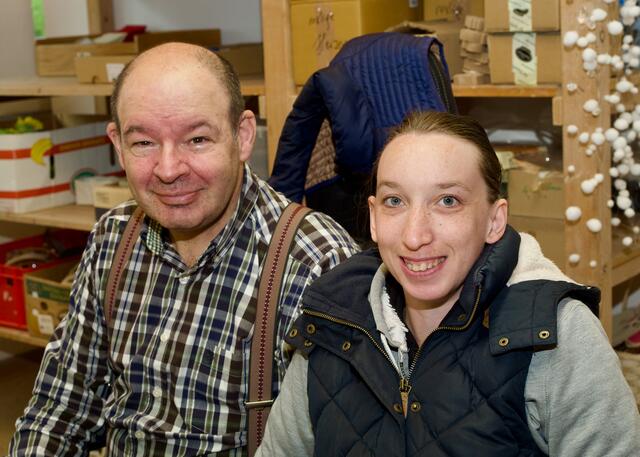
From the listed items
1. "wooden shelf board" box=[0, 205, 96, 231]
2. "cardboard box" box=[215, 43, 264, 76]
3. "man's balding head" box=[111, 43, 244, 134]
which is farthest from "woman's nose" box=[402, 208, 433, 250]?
"wooden shelf board" box=[0, 205, 96, 231]

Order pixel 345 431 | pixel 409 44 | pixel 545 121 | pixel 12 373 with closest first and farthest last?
pixel 345 431 → pixel 409 44 → pixel 545 121 → pixel 12 373

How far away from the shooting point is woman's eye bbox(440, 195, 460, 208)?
131 centimetres

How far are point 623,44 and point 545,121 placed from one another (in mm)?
785

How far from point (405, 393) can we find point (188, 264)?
1.94ft

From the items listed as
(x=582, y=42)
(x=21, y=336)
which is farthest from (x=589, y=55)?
(x=21, y=336)

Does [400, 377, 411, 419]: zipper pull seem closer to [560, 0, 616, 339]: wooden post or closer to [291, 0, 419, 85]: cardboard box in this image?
[560, 0, 616, 339]: wooden post

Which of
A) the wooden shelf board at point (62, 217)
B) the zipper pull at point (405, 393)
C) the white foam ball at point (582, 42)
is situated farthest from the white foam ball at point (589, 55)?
the wooden shelf board at point (62, 217)

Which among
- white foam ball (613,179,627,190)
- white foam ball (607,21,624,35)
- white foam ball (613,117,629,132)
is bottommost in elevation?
white foam ball (613,179,627,190)

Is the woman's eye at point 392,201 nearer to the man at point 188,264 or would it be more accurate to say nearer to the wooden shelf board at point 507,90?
the man at point 188,264

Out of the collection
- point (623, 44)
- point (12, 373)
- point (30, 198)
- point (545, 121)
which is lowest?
point (12, 373)

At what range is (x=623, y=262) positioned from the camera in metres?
2.46

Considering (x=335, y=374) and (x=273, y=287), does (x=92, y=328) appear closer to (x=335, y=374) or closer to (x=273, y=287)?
(x=273, y=287)

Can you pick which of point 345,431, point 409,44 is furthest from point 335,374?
point 409,44

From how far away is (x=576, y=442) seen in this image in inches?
47.4
